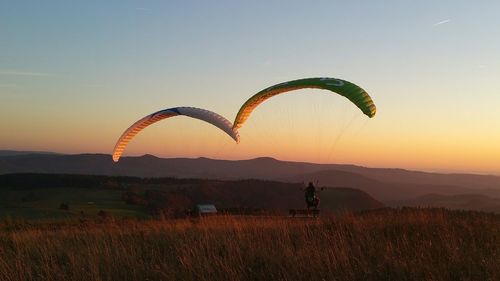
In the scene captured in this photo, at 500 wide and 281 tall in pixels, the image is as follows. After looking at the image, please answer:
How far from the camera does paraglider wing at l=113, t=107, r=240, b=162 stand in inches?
830

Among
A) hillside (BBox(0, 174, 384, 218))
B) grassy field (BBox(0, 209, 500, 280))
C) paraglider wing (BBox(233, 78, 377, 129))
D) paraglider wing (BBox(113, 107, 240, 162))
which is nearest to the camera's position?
grassy field (BBox(0, 209, 500, 280))

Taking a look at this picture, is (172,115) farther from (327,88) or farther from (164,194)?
(164,194)

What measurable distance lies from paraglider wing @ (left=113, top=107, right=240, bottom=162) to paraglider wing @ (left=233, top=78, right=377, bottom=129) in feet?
4.80

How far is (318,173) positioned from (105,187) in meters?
117

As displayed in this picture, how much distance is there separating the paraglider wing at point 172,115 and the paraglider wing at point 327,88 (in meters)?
1.46

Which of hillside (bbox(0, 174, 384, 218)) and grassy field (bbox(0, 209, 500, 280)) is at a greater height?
grassy field (bbox(0, 209, 500, 280))

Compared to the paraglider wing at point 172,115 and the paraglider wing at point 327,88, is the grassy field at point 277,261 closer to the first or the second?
the paraglider wing at point 327,88

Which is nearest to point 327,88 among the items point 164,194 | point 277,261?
point 277,261

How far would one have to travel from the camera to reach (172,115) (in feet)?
73.6

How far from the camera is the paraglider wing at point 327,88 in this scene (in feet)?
56.1

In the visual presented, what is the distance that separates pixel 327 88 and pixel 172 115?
7.75m

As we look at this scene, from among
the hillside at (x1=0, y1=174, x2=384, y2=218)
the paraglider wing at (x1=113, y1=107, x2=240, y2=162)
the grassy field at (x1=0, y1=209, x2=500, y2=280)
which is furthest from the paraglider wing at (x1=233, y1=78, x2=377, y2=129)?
the hillside at (x1=0, y1=174, x2=384, y2=218)

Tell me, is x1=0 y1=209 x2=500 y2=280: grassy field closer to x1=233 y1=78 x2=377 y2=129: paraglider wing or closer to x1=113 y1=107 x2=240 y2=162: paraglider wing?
x1=233 y1=78 x2=377 y2=129: paraglider wing

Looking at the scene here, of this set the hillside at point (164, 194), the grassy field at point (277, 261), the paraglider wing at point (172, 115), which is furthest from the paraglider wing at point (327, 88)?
the hillside at point (164, 194)
